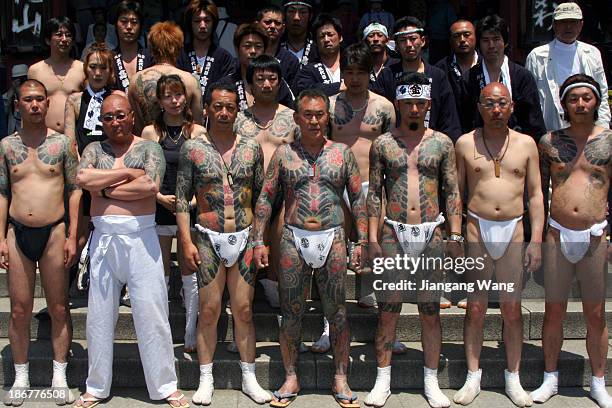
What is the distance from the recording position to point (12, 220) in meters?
4.73

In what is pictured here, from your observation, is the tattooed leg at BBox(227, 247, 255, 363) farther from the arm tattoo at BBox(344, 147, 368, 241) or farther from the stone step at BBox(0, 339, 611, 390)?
the arm tattoo at BBox(344, 147, 368, 241)

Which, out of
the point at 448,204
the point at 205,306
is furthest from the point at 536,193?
the point at 205,306

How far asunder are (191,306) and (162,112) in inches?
51.7

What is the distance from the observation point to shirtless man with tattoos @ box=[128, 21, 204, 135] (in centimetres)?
534

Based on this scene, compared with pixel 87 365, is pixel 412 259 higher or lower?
higher

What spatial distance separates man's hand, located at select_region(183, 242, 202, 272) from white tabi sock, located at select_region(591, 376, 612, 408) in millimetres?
2604

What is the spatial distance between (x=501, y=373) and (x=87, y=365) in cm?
272

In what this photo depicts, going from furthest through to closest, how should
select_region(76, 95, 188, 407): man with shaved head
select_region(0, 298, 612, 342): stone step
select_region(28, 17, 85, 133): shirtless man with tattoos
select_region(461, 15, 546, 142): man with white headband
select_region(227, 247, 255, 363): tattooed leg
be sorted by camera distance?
select_region(28, 17, 85, 133): shirtless man with tattoos
select_region(461, 15, 546, 142): man with white headband
select_region(0, 298, 612, 342): stone step
select_region(227, 247, 255, 363): tattooed leg
select_region(76, 95, 188, 407): man with shaved head

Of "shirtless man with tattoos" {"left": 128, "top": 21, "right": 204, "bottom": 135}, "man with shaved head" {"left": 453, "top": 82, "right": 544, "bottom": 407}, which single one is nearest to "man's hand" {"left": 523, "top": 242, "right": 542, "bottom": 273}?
"man with shaved head" {"left": 453, "top": 82, "right": 544, "bottom": 407}

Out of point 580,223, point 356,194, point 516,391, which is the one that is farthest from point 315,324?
point 580,223

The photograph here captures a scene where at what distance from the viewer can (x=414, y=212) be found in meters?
4.68

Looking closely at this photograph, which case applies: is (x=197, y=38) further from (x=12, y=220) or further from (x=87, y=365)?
(x=87, y=365)

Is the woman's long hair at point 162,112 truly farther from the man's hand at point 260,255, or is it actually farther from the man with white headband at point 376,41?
the man with white headband at point 376,41

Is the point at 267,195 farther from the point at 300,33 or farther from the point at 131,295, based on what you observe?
the point at 300,33
